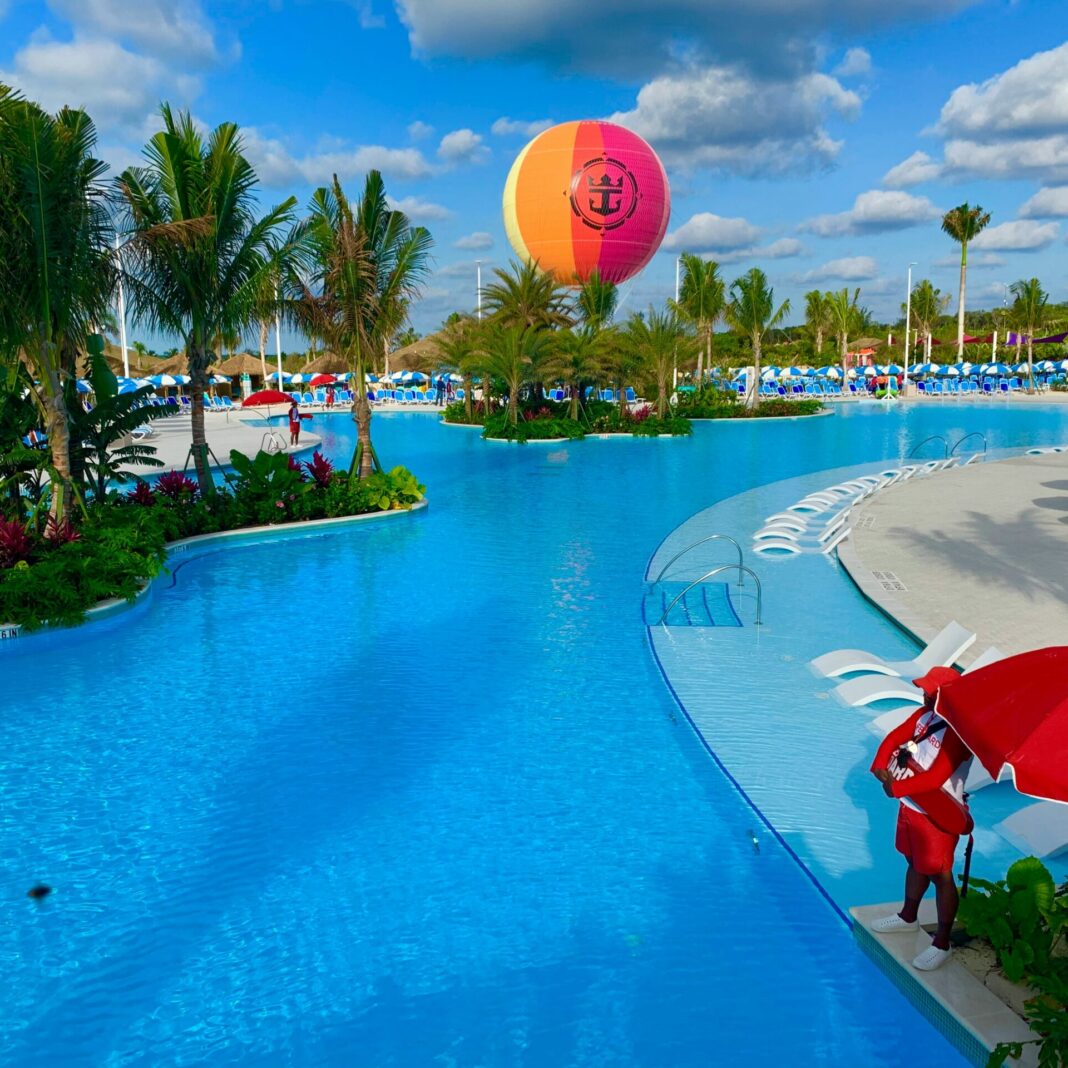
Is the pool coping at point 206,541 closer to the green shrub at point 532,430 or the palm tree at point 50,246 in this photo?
the palm tree at point 50,246

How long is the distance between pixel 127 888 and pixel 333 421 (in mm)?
35616

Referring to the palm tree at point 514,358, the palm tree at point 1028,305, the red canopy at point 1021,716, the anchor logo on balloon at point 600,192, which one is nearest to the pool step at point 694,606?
the red canopy at point 1021,716

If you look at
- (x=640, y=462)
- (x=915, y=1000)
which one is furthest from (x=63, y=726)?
Answer: (x=640, y=462)

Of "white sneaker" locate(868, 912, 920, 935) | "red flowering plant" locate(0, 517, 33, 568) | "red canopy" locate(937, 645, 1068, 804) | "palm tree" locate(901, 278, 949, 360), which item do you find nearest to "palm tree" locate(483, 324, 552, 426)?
"red flowering plant" locate(0, 517, 33, 568)

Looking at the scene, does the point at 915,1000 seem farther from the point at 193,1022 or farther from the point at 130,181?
the point at 130,181

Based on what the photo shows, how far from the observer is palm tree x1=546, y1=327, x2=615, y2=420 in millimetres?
29906

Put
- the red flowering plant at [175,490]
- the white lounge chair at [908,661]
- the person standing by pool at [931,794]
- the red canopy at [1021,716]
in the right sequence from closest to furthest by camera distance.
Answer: the red canopy at [1021,716] < the person standing by pool at [931,794] < the white lounge chair at [908,661] < the red flowering plant at [175,490]

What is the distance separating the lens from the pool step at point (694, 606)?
8.73 metres

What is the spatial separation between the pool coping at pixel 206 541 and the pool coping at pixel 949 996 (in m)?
7.58

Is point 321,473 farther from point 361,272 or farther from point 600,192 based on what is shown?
point 600,192

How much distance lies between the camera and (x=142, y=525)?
34.8 ft

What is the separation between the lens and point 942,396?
4638cm

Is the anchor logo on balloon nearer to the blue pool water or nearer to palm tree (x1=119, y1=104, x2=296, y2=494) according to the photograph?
palm tree (x1=119, y1=104, x2=296, y2=494)

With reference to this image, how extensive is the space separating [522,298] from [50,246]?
2347 centimetres
